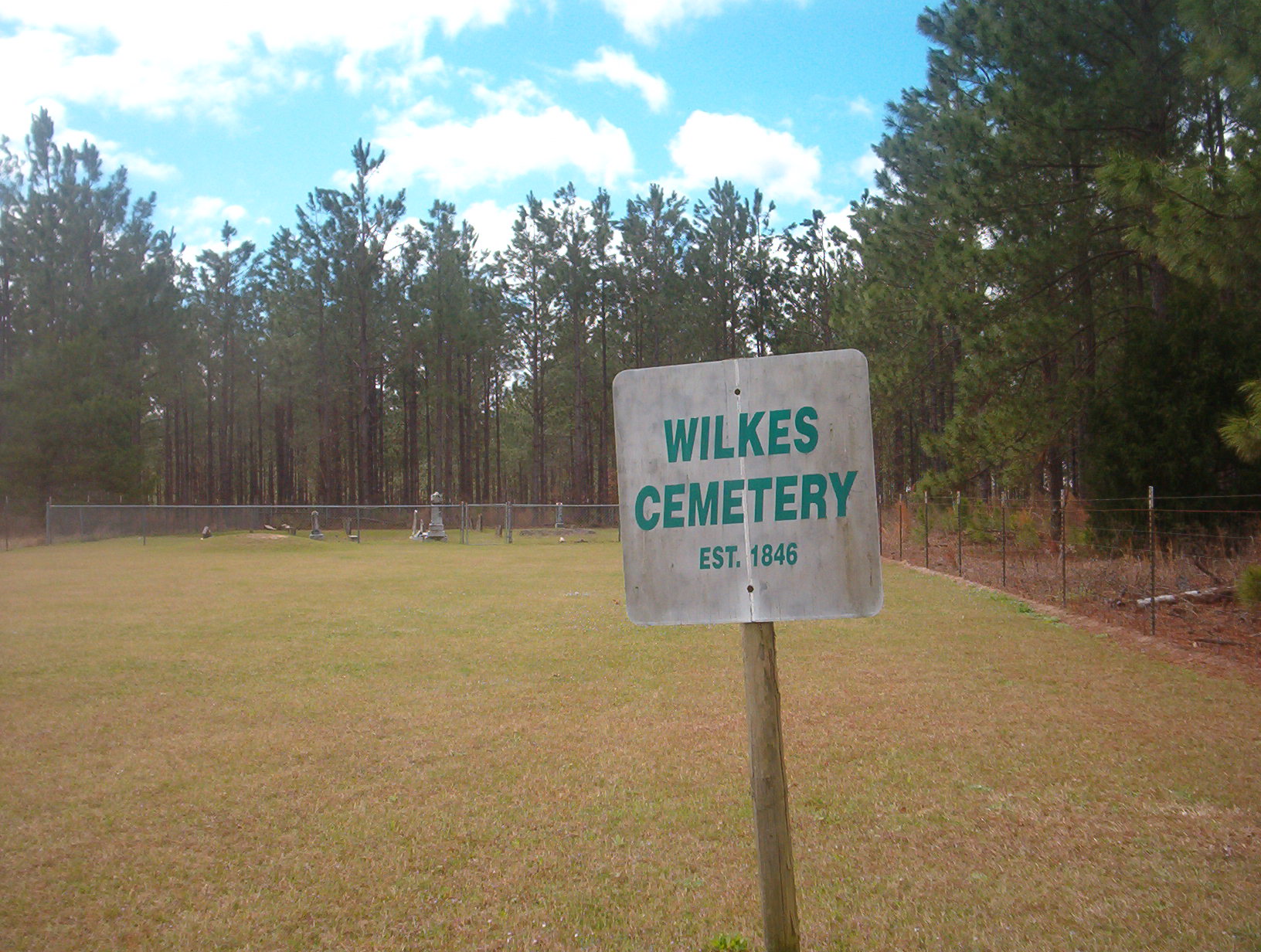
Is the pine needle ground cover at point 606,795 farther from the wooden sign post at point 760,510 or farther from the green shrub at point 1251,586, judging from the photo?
the wooden sign post at point 760,510

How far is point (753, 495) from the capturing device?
7.93ft

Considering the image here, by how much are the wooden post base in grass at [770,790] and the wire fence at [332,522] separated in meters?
30.5

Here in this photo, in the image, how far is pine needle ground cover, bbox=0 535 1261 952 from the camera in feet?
11.2

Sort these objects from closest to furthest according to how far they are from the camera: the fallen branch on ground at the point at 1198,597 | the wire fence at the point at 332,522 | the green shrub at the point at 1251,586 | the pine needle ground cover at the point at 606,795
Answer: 1. the pine needle ground cover at the point at 606,795
2. the green shrub at the point at 1251,586
3. the fallen branch on ground at the point at 1198,597
4. the wire fence at the point at 332,522

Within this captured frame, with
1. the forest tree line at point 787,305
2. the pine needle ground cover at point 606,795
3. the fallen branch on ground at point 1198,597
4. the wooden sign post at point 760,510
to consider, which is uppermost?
the forest tree line at point 787,305

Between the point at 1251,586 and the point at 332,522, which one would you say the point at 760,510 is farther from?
the point at 332,522

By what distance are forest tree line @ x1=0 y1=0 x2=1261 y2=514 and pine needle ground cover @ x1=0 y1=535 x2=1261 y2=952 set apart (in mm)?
5514

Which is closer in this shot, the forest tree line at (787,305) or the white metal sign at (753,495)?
the white metal sign at (753,495)

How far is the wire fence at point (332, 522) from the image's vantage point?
A: 101 feet

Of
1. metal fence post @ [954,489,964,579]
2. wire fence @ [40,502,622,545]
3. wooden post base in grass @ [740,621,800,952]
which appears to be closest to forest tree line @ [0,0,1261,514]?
metal fence post @ [954,489,964,579]

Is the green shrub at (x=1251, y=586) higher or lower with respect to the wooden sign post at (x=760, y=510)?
lower

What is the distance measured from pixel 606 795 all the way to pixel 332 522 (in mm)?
37152

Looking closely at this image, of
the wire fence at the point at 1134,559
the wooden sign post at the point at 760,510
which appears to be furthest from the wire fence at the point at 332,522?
the wooden sign post at the point at 760,510

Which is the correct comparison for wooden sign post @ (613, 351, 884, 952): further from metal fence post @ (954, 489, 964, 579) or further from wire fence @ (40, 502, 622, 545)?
wire fence @ (40, 502, 622, 545)
